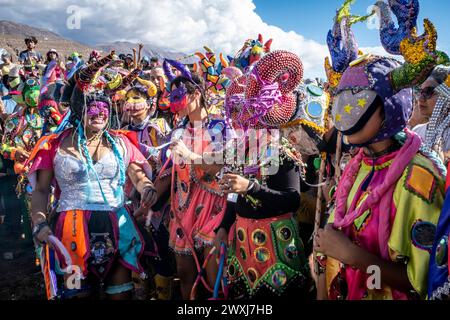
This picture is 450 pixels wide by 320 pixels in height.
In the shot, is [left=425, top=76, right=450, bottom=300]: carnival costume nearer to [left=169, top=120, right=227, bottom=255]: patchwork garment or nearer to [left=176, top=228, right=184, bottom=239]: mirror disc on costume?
[left=169, top=120, right=227, bottom=255]: patchwork garment

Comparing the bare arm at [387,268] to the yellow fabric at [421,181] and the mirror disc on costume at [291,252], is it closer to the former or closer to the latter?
the yellow fabric at [421,181]

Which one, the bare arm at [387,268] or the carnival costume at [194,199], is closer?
the bare arm at [387,268]

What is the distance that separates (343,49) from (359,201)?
0.96 meters

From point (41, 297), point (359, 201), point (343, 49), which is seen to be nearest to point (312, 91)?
point (343, 49)

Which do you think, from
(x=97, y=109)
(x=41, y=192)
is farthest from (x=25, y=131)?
(x=97, y=109)

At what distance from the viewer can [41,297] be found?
458 centimetres

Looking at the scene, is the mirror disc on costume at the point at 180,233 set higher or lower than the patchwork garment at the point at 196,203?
lower

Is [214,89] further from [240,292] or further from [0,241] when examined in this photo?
[0,241]

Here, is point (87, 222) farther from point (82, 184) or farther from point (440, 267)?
point (440, 267)

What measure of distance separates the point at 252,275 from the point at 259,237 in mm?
263

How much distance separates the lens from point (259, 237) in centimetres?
253

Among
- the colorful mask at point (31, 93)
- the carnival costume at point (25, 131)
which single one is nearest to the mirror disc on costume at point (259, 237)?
the carnival costume at point (25, 131)

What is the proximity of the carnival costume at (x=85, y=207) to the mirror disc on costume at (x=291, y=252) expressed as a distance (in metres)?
1.26

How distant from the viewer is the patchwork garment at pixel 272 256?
2.47 m
